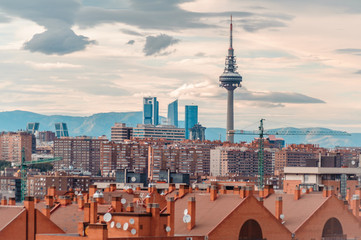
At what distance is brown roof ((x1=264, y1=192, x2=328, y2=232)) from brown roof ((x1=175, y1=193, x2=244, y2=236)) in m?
6.38

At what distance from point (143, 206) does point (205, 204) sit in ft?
14.9

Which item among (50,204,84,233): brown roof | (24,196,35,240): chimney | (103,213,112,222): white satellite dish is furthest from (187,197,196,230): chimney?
(103,213,112,222): white satellite dish

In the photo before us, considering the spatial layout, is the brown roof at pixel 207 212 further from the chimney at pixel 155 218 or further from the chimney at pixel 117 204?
the chimney at pixel 155 218

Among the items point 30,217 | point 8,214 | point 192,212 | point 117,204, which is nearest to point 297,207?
point 192,212

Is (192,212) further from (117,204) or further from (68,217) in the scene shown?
(68,217)

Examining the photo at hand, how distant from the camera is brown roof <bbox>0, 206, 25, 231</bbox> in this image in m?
70.5

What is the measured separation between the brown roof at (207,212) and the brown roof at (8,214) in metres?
10.5

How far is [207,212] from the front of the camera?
7819cm

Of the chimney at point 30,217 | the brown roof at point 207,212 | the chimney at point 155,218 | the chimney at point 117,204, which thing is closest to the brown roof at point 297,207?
the brown roof at point 207,212

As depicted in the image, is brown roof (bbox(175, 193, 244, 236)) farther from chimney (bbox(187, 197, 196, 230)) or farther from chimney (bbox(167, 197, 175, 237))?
chimney (bbox(167, 197, 175, 237))

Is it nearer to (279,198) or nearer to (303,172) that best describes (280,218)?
(279,198)

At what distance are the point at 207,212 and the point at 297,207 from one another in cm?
1165

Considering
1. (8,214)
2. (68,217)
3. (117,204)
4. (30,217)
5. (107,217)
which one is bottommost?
(68,217)

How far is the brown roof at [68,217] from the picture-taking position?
8062 cm
